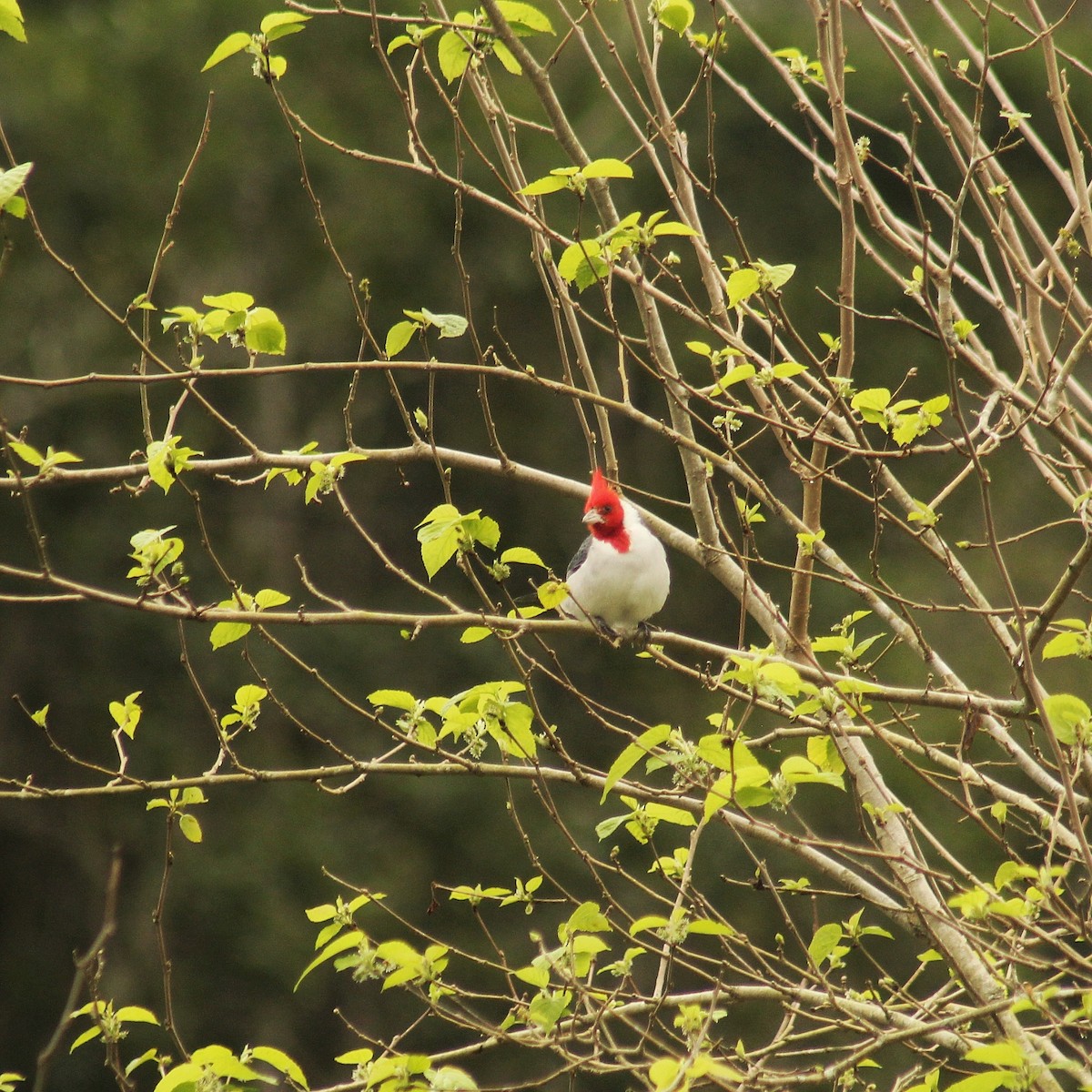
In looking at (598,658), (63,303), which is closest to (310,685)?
(598,658)

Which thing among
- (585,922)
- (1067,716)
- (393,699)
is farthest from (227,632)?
(1067,716)

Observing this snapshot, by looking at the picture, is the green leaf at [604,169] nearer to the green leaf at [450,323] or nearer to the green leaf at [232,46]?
the green leaf at [450,323]

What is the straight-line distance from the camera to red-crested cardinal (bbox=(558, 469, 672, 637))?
14.4 feet

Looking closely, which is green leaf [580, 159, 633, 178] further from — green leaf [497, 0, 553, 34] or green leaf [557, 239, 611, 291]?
green leaf [497, 0, 553, 34]

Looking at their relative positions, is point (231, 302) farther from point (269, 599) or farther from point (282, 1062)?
point (282, 1062)

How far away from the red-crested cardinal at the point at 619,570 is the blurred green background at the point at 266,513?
5.71 m

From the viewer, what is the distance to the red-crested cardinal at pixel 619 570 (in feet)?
14.4

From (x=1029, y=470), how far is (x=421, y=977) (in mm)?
9567

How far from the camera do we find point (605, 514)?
14.3 ft

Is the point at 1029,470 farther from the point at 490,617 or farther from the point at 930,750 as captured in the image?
the point at 490,617

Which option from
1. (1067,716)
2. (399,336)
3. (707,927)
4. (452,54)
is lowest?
(707,927)

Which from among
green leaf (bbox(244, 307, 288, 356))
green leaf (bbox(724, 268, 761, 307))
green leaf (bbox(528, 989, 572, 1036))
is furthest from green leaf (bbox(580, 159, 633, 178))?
green leaf (bbox(528, 989, 572, 1036))

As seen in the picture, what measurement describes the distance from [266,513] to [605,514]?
701 cm

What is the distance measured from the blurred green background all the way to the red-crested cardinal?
5713 mm
